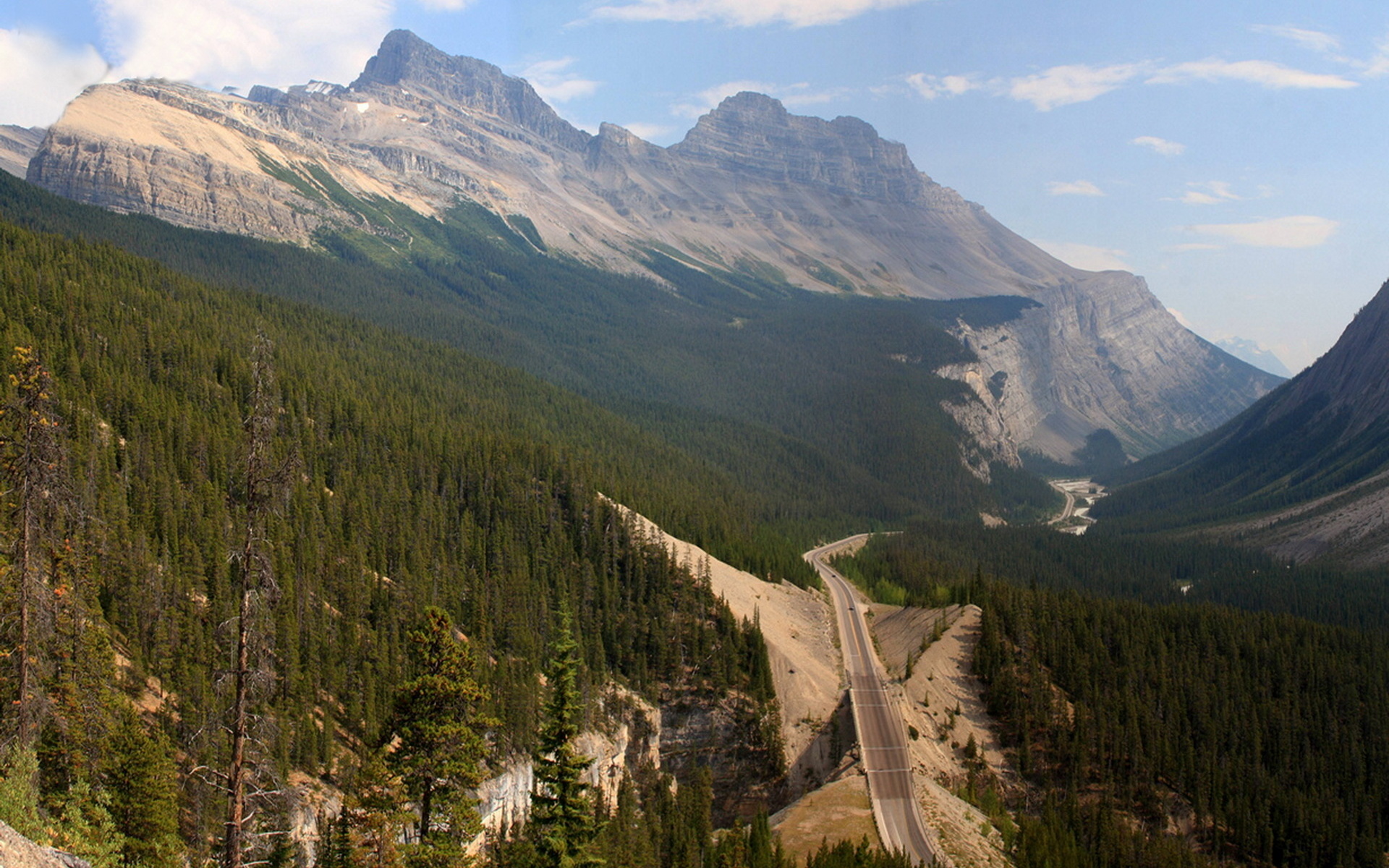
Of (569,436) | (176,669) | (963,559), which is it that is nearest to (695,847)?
(176,669)

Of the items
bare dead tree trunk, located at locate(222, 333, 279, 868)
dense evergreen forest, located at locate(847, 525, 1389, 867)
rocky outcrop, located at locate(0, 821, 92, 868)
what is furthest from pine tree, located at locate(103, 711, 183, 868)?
dense evergreen forest, located at locate(847, 525, 1389, 867)

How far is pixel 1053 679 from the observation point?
108438 millimetres

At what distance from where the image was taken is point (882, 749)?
84438 mm

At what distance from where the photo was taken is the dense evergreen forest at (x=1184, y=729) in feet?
299

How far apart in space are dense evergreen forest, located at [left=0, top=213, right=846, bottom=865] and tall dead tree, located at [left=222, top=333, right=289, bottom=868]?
0.31ft

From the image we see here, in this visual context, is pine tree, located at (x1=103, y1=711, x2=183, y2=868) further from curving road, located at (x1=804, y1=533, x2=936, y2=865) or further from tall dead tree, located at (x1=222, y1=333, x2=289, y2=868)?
curving road, located at (x1=804, y1=533, x2=936, y2=865)

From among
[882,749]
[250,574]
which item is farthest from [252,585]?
[882,749]

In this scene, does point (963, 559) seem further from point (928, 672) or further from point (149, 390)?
point (149, 390)

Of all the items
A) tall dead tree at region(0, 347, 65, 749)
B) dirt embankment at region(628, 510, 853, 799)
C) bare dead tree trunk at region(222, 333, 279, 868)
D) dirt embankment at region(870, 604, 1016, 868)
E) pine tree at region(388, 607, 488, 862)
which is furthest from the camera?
dirt embankment at region(628, 510, 853, 799)

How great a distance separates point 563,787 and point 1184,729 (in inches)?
3437

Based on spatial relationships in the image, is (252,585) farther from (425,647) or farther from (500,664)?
(500,664)

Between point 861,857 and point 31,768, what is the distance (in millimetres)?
47509

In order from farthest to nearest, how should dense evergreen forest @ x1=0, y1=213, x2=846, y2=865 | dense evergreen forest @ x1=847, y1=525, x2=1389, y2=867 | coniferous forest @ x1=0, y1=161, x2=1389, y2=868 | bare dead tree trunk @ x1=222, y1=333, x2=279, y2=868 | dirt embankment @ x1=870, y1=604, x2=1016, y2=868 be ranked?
dense evergreen forest @ x1=847, y1=525, x2=1389, y2=867 < dirt embankment @ x1=870, y1=604, x2=1016, y2=868 < coniferous forest @ x1=0, y1=161, x2=1389, y2=868 < dense evergreen forest @ x1=0, y1=213, x2=846, y2=865 < bare dead tree trunk @ x1=222, y1=333, x2=279, y2=868

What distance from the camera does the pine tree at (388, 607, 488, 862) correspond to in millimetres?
38625
